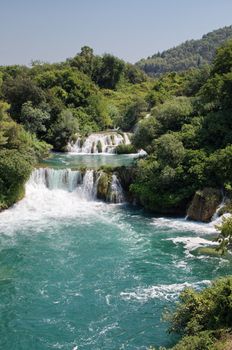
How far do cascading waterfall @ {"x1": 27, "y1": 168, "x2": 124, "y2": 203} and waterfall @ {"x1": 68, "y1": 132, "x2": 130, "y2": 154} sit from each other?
12.3 metres

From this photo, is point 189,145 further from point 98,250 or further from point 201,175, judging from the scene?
point 98,250

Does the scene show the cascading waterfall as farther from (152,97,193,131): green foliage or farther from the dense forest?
(152,97,193,131): green foliage

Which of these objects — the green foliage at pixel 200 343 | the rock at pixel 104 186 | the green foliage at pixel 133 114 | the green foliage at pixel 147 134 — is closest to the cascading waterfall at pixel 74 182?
the rock at pixel 104 186

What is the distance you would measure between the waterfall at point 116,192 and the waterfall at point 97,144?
13779 millimetres

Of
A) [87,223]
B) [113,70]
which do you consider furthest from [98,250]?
[113,70]

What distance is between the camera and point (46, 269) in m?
A: 20.9

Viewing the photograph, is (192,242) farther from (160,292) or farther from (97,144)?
(97,144)

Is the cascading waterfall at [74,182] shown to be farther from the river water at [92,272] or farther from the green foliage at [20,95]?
the green foliage at [20,95]

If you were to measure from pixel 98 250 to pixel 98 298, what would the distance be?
5269 mm

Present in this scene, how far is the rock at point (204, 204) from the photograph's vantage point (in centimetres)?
2694

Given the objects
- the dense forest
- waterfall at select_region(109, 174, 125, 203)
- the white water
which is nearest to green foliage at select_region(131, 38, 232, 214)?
the dense forest

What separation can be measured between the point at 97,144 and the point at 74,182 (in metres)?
13.2

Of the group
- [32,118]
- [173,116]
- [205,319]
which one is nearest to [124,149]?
[32,118]

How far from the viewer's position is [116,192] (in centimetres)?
3158
